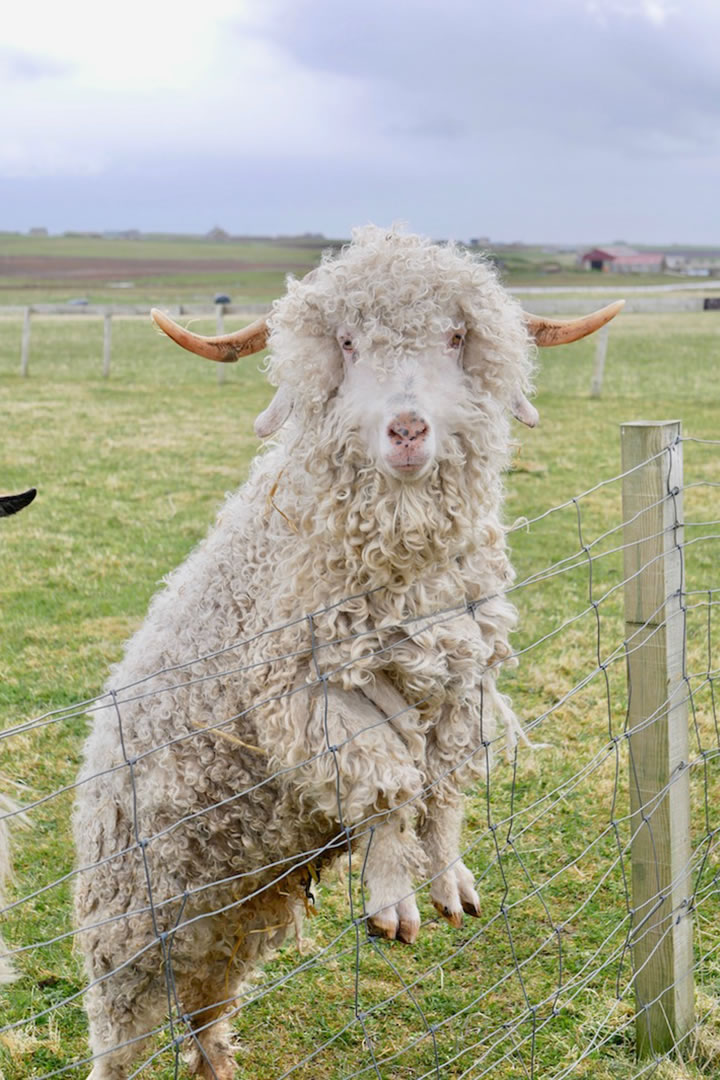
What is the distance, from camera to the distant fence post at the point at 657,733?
9.59 feet

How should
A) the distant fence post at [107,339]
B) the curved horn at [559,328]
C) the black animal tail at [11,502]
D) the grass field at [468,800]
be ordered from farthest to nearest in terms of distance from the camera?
the distant fence post at [107,339], the grass field at [468,800], the curved horn at [559,328], the black animal tail at [11,502]

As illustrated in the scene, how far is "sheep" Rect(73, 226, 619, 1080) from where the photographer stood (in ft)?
8.61

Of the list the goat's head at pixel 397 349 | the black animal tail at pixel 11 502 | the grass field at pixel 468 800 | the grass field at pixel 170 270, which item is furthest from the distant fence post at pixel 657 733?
the grass field at pixel 170 270

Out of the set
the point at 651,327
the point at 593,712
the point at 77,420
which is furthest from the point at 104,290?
the point at 593,712

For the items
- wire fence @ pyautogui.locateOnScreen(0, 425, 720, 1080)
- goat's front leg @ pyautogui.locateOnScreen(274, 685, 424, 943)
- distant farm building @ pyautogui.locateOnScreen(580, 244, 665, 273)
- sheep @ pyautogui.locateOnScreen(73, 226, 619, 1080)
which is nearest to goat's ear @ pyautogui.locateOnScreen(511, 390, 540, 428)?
sheep @ pyautogui.locateOnScreen(73, 226, 619, 1080)

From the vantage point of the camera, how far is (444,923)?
167 inches

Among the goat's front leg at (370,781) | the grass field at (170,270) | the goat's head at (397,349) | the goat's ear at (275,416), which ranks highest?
the grass field at (170,270)

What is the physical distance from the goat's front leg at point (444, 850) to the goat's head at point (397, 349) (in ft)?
3.15

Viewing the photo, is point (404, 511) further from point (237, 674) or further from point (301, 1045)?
point (301, 1045)

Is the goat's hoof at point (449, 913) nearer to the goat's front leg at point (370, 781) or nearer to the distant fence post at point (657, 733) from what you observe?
the goat's front leg at point (370, 781)

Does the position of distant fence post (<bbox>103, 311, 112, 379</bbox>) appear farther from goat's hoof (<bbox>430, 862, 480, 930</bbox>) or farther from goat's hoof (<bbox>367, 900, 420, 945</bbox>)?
goat's hoof (<bbox>367, 900, 420, 945</bbox>)

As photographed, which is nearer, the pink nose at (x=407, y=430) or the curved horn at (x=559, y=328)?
the pink nose at (x=407, y=430)

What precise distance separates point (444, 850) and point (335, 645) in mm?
672

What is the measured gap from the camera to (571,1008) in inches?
142
